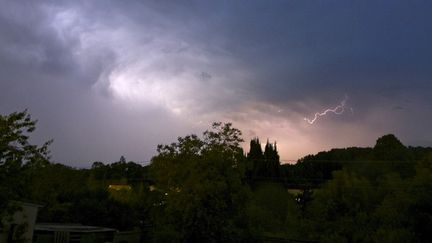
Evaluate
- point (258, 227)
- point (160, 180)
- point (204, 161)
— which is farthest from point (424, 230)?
point (160, 180)

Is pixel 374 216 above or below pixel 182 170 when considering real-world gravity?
below

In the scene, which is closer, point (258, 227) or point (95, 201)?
point (258, 227)

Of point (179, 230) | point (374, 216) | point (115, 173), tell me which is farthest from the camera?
point (115, 173)

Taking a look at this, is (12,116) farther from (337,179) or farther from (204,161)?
(337,179)

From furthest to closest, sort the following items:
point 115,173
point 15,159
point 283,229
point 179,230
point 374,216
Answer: point 115,173 < point 283,229 < point 374,216 < point 179,230 < point 15,159

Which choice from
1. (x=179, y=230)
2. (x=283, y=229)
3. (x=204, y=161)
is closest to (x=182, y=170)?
(x=204, y=161)

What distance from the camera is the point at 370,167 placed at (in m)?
58.4

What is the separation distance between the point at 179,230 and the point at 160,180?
12.9 ft

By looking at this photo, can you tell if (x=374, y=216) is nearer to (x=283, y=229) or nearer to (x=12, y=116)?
(x=283, y=229)

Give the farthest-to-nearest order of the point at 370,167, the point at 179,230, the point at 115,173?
the point at 115,173
the point at 370,167
the point at 179,230

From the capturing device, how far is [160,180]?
111 ft

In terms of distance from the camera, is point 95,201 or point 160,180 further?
point 95,201

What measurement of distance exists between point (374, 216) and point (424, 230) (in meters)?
7.76

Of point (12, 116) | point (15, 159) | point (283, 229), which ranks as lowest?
point (283, 229)
